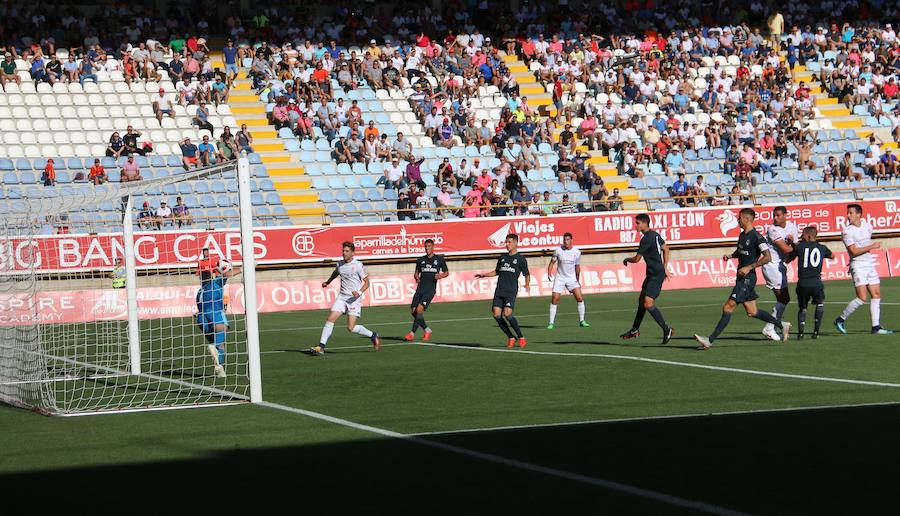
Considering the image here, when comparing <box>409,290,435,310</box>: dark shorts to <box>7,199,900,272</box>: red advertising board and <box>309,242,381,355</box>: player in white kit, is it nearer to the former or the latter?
<box>309,242,381,355</box>: player in white kit

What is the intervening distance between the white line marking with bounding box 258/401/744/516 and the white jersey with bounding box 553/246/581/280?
574 inches

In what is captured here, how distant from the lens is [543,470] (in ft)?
29.3

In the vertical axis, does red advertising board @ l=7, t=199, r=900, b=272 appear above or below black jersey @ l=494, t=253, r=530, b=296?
above

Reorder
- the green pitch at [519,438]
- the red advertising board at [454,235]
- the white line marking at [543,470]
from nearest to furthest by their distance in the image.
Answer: the white line marking at [543,470] → the green pitch at [519,438] → the red advertising board at [454,235]

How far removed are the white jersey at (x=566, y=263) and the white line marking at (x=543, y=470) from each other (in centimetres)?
1459

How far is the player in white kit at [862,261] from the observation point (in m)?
20.0

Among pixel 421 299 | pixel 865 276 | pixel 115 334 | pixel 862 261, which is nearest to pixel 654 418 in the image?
pixel 865 276

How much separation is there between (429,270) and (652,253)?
5.04 meters

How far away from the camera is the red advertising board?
31234mm

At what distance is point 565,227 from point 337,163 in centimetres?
720

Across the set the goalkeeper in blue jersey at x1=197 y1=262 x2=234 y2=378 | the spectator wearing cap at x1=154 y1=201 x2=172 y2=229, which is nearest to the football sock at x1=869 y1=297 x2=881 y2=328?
the goalkeeper in blue jersey at x1=197 y1=262 x2=234 y2=378

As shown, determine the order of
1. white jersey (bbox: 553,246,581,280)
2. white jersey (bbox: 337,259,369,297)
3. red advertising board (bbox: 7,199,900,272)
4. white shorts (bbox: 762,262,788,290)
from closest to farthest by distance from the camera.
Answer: white shorts (bbox: 762,262,788,290) → white jersey (bbox: 337,259,369,297) → white jersey (bbox: 553,246,581,280) → red advertising board (bbox: 7,199,900,272)

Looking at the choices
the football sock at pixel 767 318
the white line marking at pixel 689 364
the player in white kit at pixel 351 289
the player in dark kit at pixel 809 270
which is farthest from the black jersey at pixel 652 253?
the player in white kit at pixel 351 289

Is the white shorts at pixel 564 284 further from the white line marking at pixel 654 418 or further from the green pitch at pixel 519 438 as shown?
the white line marking at pixel 654 418
